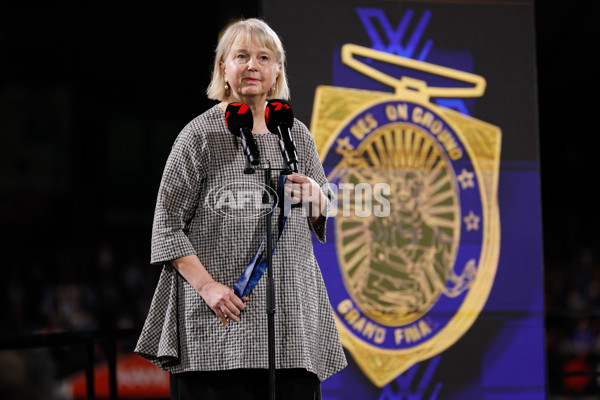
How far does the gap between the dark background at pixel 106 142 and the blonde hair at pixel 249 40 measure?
6.37 metres

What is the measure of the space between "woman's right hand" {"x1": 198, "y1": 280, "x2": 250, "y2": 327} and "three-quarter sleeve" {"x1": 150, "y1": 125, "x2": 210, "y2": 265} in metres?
0.09

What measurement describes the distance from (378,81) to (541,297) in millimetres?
997

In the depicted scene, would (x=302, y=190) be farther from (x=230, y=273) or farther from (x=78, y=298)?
(x=78, y=298)

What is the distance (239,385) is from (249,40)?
0.72 m

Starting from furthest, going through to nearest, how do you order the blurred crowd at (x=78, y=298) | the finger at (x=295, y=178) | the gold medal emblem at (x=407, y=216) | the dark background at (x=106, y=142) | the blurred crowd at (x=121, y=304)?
the dark background at (x=106, y=142), the blurred crowd at (x=78, y=298), the blurred crowd at (x=121, y=304), the gold medal emblem at (x=407, y=216), the finger at (x=295, y=178)

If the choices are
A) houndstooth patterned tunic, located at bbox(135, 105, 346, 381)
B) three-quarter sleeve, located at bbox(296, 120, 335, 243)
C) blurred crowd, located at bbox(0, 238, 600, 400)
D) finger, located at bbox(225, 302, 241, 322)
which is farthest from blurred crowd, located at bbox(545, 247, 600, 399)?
finger, located at bbox(225, 302, 241, 322)

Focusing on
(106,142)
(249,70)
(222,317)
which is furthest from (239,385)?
(106,142)

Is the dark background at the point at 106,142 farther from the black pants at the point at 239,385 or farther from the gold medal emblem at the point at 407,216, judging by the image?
the black pants at the point at 239,385

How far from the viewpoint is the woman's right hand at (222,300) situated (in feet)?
4.94

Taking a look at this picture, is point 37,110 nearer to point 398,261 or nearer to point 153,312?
point 398,261

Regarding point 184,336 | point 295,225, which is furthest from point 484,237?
point 184,336

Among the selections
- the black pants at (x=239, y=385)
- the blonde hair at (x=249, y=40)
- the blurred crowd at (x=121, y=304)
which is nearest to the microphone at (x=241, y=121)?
the blonde hair at (x=249, y=40)

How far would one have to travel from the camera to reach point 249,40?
1.62 m

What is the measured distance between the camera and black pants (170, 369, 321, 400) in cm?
153
